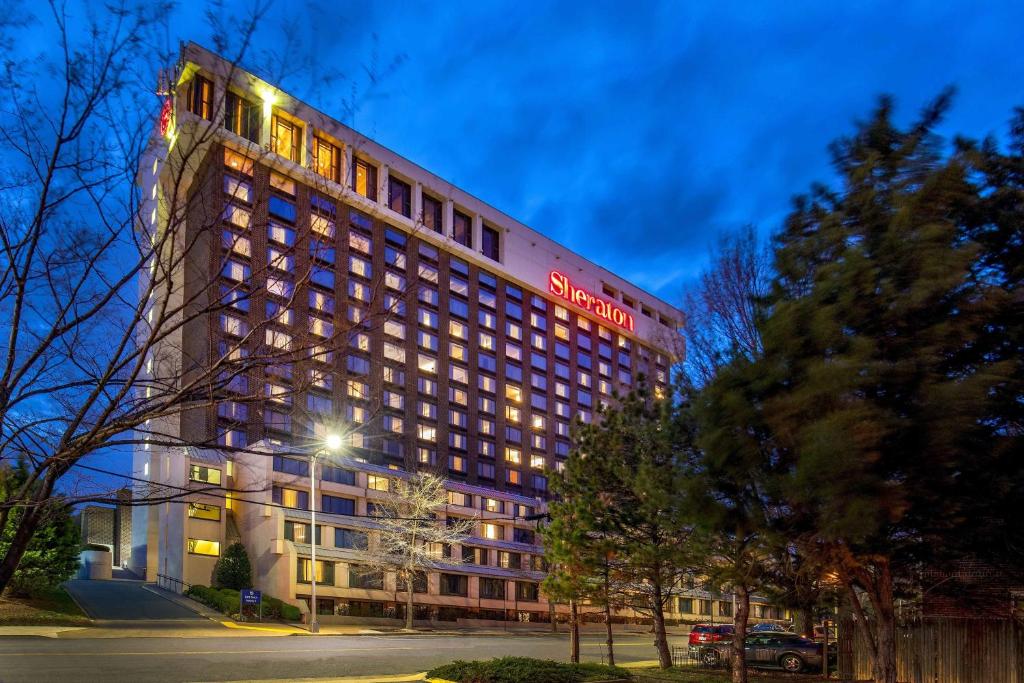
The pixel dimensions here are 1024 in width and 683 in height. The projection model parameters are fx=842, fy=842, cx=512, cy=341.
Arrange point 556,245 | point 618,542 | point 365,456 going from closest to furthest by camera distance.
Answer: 1. point 618,542
2. point 365,456
3. point 556,245

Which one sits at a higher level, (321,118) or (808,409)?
(321,118)

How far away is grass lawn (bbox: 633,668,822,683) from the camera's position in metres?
21.5

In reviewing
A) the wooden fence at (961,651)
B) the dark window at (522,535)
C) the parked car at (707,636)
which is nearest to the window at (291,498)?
the dark window at (522,535)

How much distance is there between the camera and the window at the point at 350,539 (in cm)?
6331

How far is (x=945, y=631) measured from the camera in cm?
2073

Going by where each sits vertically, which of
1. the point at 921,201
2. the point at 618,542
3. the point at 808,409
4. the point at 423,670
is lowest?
the point at 423,670

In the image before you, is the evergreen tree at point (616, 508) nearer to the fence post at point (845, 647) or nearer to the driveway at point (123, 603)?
the fence post at point (845, 647)

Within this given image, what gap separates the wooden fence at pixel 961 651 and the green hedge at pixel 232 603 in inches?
1598

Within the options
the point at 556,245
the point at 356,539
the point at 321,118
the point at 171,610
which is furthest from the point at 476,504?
the point at 321,118

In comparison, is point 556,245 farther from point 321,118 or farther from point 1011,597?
point 321,118

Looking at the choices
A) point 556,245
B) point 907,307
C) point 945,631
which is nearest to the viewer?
point 907,307

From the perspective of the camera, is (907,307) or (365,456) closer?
(907,307)

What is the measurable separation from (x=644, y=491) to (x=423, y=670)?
871cm

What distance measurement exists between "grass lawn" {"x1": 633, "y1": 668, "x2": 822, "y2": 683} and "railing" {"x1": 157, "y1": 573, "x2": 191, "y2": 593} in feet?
149
